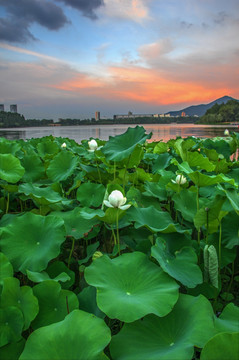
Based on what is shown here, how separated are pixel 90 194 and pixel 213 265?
693 millimetres

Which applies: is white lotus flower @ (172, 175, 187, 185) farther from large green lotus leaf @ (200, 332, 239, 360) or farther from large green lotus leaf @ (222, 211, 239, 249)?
large green lotus leaf @ (200, 332, 239, 360)

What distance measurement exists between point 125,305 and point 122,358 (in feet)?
0.32

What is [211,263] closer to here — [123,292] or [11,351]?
[123,292]

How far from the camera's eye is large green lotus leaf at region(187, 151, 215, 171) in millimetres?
1355

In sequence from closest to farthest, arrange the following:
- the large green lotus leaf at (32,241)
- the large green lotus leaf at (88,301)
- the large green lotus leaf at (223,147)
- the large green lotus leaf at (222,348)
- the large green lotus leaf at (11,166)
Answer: the large green lotus leaf at (222,348) → the large green lotus leaf at (88,301) → the large green lotus leaf at (32,241) → the large green lotus leaf at (11,166) → the large green lotus leaf at (223,147)

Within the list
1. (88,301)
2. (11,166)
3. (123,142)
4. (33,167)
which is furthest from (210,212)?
(33,167)

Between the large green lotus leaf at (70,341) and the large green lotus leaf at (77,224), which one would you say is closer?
the large green lotus leaf at (70,341)

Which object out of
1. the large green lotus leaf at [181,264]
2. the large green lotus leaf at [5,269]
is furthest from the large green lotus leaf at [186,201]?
the large green lotus leaf at [5,269]

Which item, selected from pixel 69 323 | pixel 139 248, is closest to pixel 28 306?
pixel 69 323

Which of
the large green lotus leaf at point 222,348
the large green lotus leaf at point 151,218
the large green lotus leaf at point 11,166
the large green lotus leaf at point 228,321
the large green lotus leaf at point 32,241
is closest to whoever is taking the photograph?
the large green lotus leaf at point 222,348

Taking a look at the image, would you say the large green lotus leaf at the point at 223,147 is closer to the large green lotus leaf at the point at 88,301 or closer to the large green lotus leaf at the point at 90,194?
the large green lotus leaf at the point at 90,194

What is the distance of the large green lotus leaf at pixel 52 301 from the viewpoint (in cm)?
65

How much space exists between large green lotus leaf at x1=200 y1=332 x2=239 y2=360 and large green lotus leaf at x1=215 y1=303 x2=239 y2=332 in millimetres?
132

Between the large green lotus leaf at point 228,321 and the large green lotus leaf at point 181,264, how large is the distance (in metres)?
0.10
